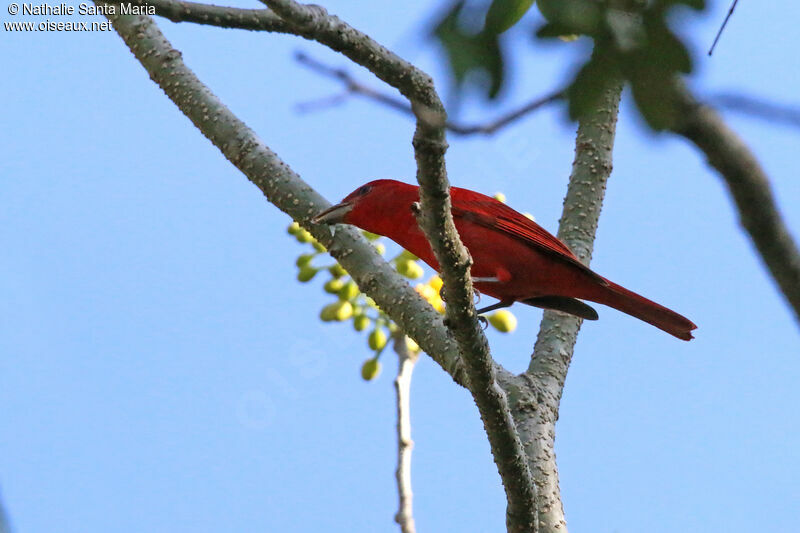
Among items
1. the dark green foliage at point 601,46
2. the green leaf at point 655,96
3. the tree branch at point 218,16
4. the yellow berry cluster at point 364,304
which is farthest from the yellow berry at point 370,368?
the green leaf at point 655,96

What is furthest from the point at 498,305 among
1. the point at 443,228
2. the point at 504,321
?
the point at 443,228

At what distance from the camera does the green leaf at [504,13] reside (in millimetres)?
1367

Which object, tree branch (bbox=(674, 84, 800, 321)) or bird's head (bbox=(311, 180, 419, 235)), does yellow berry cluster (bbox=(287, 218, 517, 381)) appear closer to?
bird's head (bbox=(311, 180, 419, 235))

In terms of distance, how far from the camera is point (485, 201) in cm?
443

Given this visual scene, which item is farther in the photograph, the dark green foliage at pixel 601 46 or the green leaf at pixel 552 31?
the green leaf at pixel 552 31

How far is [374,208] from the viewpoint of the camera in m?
4.35

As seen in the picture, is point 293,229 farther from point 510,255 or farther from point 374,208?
point 510,255

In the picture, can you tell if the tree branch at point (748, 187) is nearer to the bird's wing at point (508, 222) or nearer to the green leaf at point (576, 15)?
the green leaf at point (576, 15)

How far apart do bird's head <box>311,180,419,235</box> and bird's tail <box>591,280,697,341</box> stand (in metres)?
1.10

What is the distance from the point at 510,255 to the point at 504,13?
2.92 metres

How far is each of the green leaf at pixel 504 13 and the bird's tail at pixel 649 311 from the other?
119 inches

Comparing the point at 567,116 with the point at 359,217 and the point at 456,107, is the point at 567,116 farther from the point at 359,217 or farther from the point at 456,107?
the point at 359,217

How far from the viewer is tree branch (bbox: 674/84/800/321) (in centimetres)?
107

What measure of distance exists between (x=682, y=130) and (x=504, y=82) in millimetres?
365
